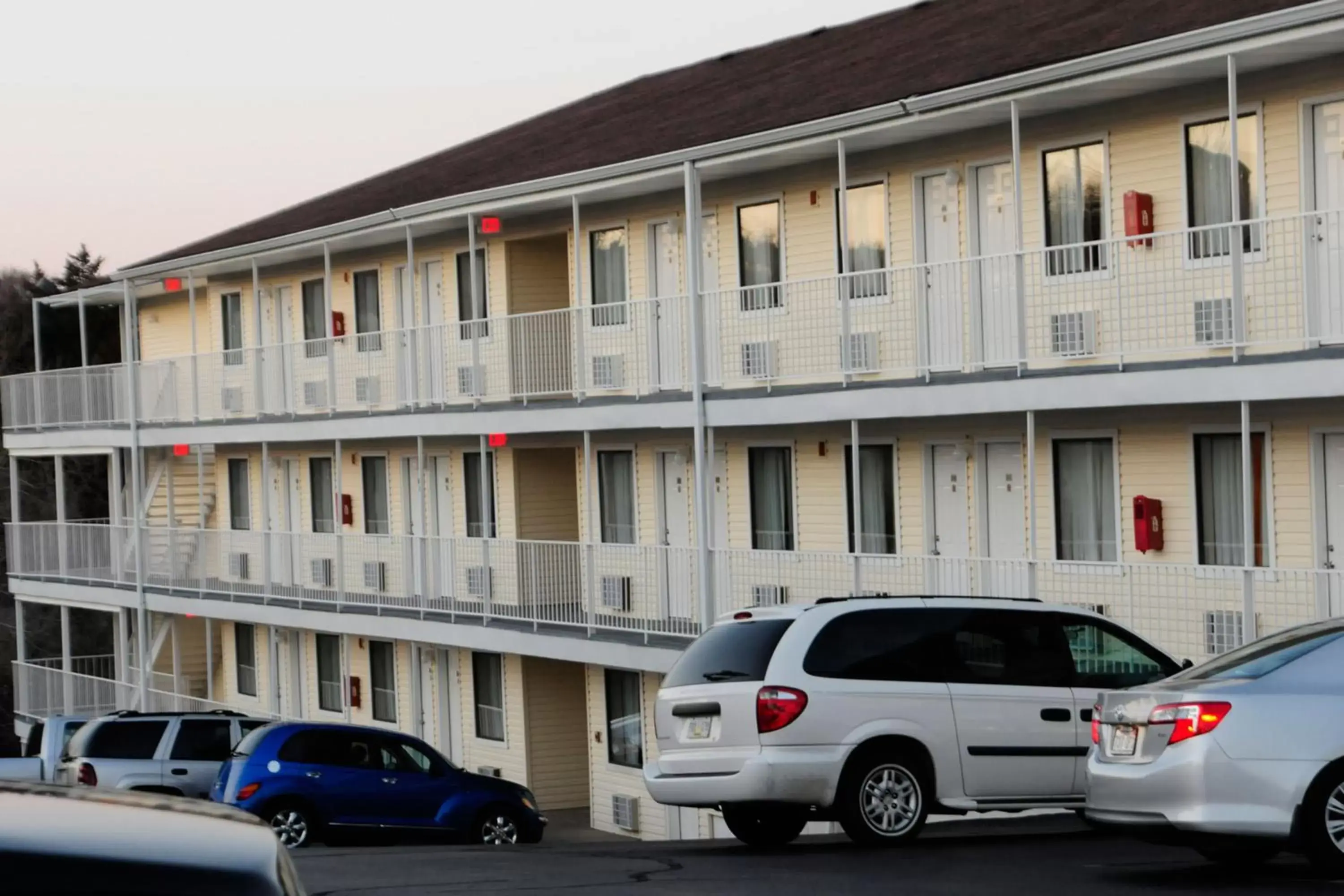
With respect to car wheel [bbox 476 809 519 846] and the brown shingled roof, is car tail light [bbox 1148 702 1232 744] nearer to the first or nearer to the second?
the brown shingled roof

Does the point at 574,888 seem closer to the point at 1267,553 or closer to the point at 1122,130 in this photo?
the point at 1267,553

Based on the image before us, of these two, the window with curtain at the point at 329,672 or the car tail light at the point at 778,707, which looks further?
the window with curtain at the point at 329,672

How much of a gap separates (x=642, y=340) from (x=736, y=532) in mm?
2990

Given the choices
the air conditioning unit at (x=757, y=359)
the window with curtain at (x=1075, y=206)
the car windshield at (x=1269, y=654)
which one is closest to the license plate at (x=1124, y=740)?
the car windshield at (x=1269, y=654)

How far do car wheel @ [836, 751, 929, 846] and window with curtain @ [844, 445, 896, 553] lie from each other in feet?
33.5

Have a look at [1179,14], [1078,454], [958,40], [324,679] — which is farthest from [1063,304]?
[324,679]

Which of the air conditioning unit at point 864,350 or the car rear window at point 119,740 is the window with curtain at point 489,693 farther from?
the air conditioning unit at point 864,350

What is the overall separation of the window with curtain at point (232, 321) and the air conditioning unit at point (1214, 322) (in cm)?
2391

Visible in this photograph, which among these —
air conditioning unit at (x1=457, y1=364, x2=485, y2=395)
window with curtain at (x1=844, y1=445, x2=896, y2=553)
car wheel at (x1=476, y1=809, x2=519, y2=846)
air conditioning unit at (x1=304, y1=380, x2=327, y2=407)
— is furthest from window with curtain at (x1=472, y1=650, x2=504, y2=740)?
car wheel at (x1=476, y1=809, x2=519, y2=846)

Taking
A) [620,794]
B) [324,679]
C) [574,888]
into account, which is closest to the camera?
[574,888]

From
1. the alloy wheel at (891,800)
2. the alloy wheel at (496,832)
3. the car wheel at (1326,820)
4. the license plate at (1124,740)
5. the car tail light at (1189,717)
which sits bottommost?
the alloy wheel at (496,832)

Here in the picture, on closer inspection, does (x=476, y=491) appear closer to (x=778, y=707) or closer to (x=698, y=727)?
(x=698, y=727)

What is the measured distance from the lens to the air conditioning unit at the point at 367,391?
3234 centimetres

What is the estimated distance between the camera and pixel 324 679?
36.7 m
